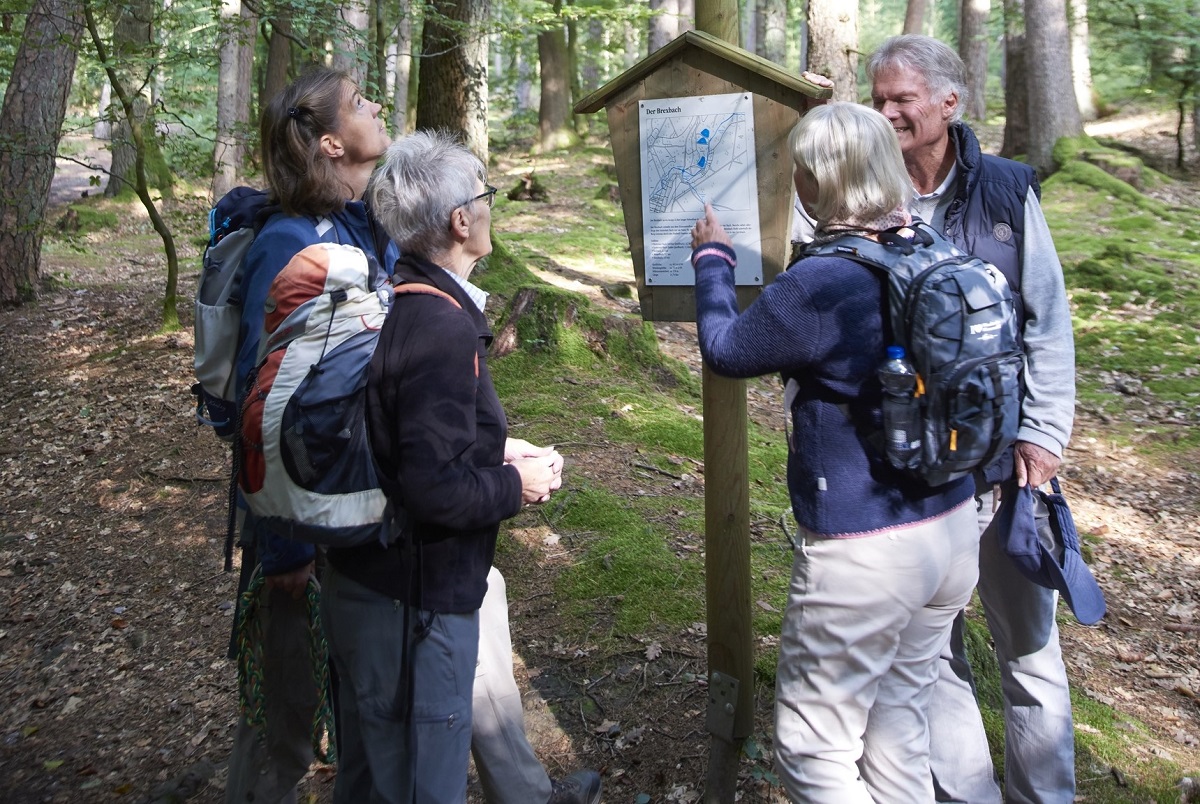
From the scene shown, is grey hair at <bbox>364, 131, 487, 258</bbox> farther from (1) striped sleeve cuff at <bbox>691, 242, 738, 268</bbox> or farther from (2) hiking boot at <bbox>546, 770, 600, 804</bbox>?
(2) hiking boot at <bbox>546, 770, 600, 804</bbox>

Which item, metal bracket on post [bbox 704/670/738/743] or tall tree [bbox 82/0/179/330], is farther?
tall tree [bbox 82/0/179/330]

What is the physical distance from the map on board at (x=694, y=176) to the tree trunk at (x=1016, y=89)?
1425 centimetres

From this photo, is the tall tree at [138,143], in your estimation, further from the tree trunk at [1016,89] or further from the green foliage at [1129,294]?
the tree trunk at [1016,89]

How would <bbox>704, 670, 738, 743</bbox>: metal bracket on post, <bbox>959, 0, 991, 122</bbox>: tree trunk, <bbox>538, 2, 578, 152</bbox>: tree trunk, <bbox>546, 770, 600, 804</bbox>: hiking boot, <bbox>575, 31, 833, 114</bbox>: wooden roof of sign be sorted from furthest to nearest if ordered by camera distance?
<bbox>959, 0, 991, 122</bbox>: tree trunk < <bbox>538, 2, 578, 152</bbox>: tree trunk < <bbox>704, 670, 738, 743</bbox>: metal bracket on post < <bbox>546, 770, 600, 804</bbox>: hiking boot < <bbox>575, 31, 833, 114</bbox>: wooden roof of sign

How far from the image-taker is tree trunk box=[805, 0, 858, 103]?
8609 millimetres

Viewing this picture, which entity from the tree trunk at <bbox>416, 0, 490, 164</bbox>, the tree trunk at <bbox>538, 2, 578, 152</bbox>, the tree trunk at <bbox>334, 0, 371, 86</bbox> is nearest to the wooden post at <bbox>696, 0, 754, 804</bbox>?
the tree trunk at <bbox>334, 0, 371, 86</bbox>

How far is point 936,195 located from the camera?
289 centimetres

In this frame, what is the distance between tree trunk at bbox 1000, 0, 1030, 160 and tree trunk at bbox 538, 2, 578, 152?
347 inches

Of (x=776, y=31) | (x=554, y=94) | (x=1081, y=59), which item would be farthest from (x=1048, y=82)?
(x=776, y=31)

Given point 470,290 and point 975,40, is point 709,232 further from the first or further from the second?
point 975,40

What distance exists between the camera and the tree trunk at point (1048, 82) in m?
14.2

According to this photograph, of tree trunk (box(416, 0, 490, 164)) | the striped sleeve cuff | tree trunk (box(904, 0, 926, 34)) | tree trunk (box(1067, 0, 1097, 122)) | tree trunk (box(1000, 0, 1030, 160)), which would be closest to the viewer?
the striped sleeve cuff

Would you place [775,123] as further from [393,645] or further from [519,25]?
[519,25]

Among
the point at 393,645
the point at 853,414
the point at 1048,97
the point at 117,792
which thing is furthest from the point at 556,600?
the point at 1048,97
